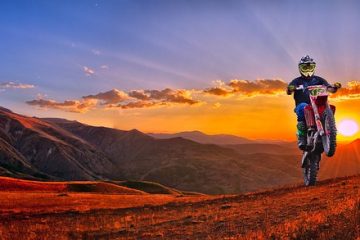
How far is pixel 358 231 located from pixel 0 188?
234ft

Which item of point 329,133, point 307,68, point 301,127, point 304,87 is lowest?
point 329,133

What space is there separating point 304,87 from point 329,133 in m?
2.38

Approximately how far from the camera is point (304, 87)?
18.0 m

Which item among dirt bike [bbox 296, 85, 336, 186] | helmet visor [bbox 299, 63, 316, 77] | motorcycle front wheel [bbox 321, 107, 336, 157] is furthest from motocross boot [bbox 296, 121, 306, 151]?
helmet visor [bbox 299, 63, 316, 77]

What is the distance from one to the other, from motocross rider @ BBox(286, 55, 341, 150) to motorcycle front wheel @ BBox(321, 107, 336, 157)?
1248 millimetres

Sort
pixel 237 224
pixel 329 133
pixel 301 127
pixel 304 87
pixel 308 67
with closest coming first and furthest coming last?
1. pixel 329 133
2. pixel 304 87
3. pixel 301 127
4. pixel 308 67
5. pixel 237 224

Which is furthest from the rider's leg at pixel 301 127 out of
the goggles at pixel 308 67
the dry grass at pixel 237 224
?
the dry grass at pixel 237 224

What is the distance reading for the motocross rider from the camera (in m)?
18.2

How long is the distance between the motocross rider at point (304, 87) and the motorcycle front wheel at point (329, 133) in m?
1.25

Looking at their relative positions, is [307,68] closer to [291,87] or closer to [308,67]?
[308,67]

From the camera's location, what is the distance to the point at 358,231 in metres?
12.5

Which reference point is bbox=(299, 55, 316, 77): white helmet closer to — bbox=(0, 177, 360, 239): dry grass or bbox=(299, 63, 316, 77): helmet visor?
bbox=(299, 63, 316, 77): helmet visor

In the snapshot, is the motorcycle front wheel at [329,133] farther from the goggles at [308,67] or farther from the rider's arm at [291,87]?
the goggles at [308,67]

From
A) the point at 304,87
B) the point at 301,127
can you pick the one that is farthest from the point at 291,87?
the point at 301,127
